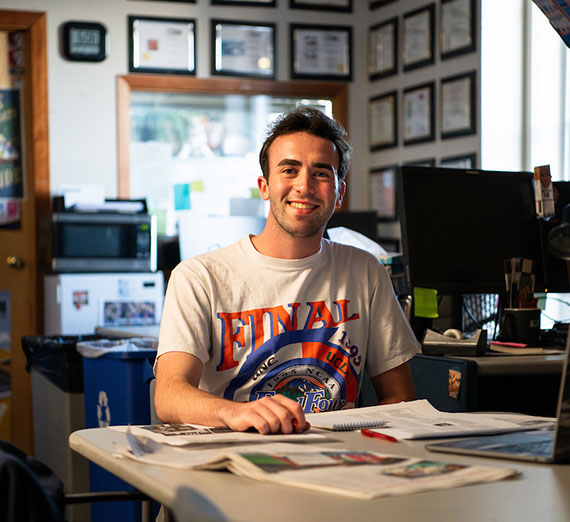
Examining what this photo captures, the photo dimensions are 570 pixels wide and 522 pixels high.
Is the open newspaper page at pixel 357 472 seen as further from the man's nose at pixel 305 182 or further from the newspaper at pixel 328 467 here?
the man's nose at pixel 305 182

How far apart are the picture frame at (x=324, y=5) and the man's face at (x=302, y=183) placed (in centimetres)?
345

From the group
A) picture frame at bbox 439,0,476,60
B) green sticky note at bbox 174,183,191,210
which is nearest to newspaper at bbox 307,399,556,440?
picture frame at bbox 439,0,476,60

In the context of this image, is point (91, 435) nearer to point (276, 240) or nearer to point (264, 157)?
point (276, 240)

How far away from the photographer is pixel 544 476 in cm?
94

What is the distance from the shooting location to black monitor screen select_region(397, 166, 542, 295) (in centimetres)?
225

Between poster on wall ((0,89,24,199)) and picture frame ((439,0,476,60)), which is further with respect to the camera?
poster on wall ((0,89,24,199))

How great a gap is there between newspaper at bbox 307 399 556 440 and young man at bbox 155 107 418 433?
27 cm

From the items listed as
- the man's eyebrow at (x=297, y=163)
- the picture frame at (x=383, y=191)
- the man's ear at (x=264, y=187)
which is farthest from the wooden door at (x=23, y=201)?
the man's eyebrow at (x=297, y=163)

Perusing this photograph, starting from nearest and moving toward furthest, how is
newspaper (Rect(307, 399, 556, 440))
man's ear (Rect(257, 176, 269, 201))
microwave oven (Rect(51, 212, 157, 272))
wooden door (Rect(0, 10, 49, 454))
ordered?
newspaper (Rect(307, 399, 556, 440)) < man's ear (Rect(257, 176, 269, 201)) < microwave oven (Rect(51, 212, 157, 272)) < wooden door (Rect(0, 10, 49, 454))

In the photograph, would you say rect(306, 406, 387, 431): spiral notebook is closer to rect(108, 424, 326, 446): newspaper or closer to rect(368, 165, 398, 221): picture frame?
rect(108, 424, 326, 446): newspaper

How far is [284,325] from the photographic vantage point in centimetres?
165

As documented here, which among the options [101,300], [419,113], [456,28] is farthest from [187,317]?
Result: [419,113]

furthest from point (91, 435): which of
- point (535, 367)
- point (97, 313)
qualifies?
point (97, 313)

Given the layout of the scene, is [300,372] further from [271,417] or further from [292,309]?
[271,417]
